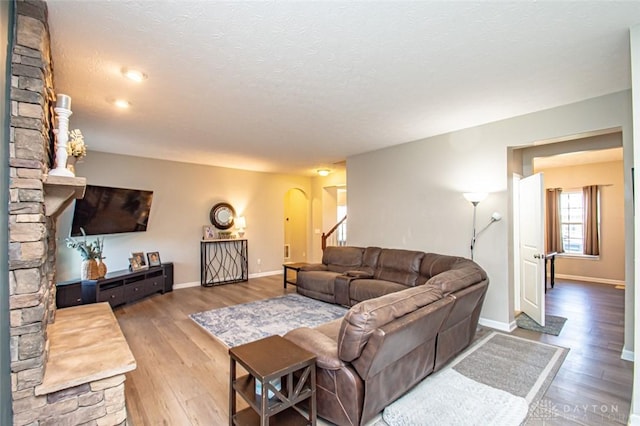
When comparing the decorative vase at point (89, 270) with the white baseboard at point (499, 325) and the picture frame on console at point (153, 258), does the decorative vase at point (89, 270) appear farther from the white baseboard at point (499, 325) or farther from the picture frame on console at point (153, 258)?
the white baseboard at point (499, 325)

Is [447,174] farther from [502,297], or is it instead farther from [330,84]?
[330,84]

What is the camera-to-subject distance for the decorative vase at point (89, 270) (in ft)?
14.3

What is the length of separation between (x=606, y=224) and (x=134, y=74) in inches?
363

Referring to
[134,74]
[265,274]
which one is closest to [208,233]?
[265,274]

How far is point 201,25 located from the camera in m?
1.95

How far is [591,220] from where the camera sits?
268 inches

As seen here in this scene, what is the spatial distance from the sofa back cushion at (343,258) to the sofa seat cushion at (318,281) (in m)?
0.27

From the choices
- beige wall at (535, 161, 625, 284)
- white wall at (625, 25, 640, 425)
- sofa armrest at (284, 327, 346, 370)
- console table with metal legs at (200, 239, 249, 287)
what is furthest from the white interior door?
console table with metal legs at (200, 239, 249, 287)

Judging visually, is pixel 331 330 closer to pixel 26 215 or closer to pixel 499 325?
pixel 26 215

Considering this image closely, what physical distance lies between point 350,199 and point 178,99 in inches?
143

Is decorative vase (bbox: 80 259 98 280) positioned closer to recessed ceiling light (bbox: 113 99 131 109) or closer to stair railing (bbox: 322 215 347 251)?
recessed ceiling light (bbox: 113 99 131 109)

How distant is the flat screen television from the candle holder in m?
2.98

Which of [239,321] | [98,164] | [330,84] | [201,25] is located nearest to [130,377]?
[239,321]

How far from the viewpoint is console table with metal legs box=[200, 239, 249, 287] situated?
6.55 metres
